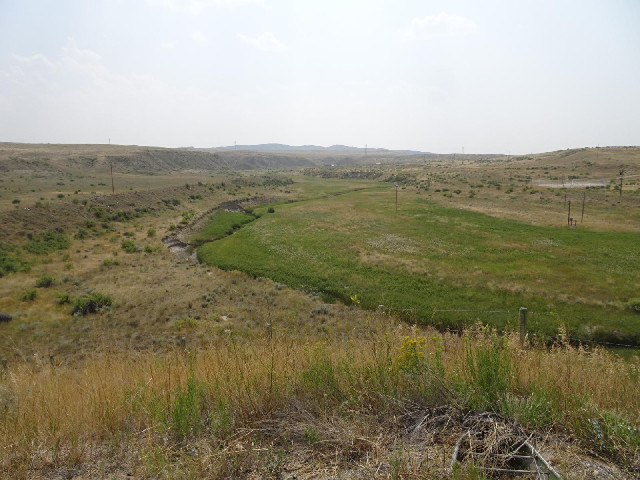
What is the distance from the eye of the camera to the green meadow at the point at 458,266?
18.7m

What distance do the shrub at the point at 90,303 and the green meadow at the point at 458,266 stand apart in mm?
9418

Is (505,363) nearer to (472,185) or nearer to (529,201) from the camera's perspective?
(529,201)

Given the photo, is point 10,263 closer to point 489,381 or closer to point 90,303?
point 90,303

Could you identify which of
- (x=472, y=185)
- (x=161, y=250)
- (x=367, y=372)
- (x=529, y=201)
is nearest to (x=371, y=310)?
(x=367, y=372)

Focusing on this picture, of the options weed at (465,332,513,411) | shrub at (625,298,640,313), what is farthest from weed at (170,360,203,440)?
shrub at (625,298,640,313)

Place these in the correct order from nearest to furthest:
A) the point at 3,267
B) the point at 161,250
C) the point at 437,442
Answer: the point at 437,442
the point at 3,267
the point at 161,250

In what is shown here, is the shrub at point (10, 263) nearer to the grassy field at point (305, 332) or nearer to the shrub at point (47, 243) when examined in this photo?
the grassy field at point (305, 332)

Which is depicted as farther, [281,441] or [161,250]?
[161,250]

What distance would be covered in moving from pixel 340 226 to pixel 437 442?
3828cm

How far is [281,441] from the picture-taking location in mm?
3941

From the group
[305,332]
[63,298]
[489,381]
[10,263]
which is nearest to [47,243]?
[10,263]

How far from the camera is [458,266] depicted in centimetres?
2669

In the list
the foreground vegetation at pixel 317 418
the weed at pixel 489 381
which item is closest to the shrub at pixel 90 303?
the foreground vegetation at pixel 317 418

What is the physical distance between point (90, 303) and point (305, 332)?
12336mm
